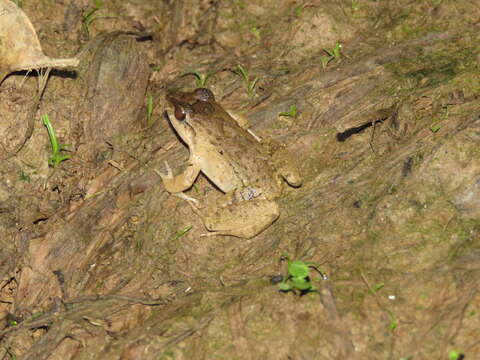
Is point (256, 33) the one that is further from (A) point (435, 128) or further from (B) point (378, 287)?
(B) point (378, 287)

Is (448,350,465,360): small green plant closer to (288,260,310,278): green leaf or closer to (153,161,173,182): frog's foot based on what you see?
(288,260,310,278): green leaf

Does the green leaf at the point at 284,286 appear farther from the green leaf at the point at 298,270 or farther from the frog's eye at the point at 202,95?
the frog's eye at the point at 202,95

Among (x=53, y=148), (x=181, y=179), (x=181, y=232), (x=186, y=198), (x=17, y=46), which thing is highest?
(x=17, y=46)

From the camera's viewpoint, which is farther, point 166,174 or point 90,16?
point 90,16

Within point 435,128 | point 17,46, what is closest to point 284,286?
point 435,128

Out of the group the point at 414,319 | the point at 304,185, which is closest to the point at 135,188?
the point at 304,185

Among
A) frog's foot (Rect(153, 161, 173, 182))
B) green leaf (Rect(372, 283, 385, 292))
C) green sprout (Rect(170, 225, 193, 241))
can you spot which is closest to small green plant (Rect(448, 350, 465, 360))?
green leaf (Rect(372, 283, 385, 292))

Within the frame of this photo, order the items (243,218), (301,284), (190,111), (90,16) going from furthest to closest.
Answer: (90,16)
(190,111)
(243,218)
(301,284)
